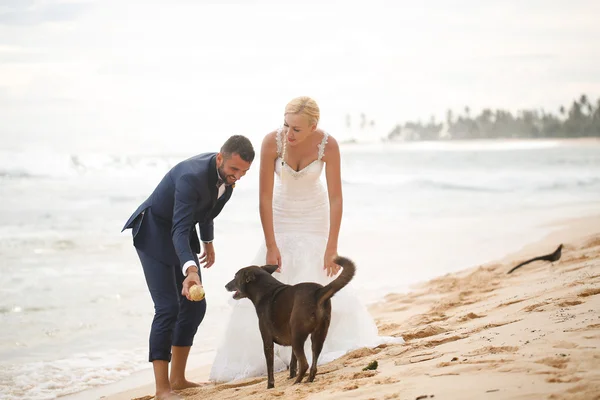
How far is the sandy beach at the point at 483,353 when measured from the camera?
3.11m

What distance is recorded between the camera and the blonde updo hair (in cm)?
452

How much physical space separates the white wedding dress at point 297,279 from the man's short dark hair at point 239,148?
2.25 ft

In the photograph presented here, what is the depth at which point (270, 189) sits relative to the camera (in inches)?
192

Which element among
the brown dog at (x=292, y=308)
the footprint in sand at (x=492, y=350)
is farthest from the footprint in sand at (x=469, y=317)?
the brown dog at (x=292, y=308)

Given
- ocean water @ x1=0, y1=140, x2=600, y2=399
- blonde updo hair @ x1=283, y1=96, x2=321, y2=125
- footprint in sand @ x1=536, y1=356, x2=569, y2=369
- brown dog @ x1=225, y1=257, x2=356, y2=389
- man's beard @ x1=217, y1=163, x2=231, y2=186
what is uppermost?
blonde updo hair @ x1=283, y1=96, x2=321, y2=125

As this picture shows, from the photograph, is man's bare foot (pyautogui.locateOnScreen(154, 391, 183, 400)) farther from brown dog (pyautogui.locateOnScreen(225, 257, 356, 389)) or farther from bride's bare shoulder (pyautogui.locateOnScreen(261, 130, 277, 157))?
bride's bare shoulder (pyautogui.locateOnScreen(261, 130, 277, 157))

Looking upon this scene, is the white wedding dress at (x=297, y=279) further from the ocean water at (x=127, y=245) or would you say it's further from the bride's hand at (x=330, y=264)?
the ocean water at (x=127, y=245)

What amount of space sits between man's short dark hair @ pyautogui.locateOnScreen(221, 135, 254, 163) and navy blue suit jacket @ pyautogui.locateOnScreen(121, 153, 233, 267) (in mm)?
239

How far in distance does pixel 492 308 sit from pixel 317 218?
167 centimetres

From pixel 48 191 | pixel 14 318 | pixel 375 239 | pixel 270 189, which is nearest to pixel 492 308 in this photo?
pixel 270 189

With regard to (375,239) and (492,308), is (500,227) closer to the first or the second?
(375,239)

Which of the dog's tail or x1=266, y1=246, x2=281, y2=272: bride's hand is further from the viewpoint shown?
x1=266, y1=246, x2=281, y2=272: bride's hand

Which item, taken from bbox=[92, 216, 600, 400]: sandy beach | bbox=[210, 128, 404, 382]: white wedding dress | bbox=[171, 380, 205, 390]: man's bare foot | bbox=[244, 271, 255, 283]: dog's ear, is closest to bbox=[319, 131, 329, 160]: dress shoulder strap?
bbox=[210, 128, 404, 382]: white wedding dress

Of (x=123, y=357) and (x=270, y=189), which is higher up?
(x=270, y=189)
